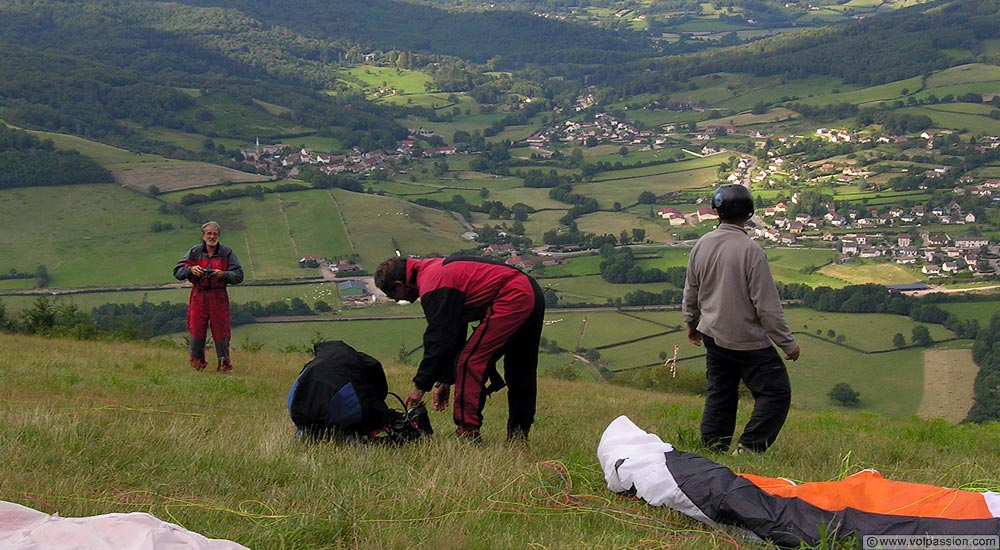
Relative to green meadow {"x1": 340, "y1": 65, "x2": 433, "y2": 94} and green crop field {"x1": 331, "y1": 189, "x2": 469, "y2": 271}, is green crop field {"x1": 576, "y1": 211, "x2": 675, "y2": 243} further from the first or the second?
green meadow {"x1": 340, "y1": 65, "x2": 433, "y2": 94}

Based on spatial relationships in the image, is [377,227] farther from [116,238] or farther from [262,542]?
[262,542]

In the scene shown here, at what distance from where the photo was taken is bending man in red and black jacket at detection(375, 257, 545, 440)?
20.2 feet

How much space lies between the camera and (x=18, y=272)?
51281 mm

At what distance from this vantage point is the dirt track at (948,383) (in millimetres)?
30234

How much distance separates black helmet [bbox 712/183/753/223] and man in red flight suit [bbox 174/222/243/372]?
21.6 ft

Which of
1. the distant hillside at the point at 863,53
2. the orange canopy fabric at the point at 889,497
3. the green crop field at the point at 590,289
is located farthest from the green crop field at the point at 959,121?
the orange canopy fabric at the point at 889,497

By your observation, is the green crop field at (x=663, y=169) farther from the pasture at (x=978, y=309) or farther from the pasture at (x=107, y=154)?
the pasture at (x=978, y=309)

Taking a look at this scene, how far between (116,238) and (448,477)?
5809 centimetres

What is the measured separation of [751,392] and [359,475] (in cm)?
312

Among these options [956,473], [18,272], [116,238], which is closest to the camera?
[956,473]

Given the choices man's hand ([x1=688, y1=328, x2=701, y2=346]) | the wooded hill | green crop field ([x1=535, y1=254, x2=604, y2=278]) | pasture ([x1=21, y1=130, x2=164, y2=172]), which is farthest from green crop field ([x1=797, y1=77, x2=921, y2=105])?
man's hand ([x1=688, y1=328, x2=701, y2=346])

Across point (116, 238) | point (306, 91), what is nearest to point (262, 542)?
point (116, 238)

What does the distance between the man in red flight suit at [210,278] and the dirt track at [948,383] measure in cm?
2469

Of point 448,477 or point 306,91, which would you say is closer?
point 448,477
